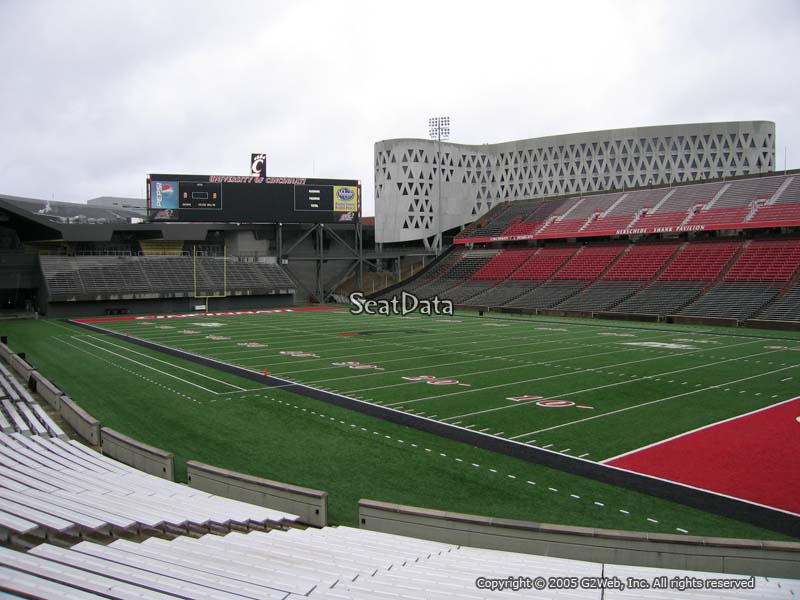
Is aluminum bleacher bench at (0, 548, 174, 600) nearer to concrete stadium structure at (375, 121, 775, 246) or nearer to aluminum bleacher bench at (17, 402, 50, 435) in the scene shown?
aluminum bleacher bench at (17, 402, 50, 435)

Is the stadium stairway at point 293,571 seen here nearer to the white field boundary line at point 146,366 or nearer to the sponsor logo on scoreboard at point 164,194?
the white field boundary line at point 146,366

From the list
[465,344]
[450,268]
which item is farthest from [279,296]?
[465,344]

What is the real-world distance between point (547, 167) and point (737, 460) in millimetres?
62432

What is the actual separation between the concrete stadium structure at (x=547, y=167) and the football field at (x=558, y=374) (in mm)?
30067

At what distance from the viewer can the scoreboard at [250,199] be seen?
54.8 m

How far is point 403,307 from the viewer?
158 ft

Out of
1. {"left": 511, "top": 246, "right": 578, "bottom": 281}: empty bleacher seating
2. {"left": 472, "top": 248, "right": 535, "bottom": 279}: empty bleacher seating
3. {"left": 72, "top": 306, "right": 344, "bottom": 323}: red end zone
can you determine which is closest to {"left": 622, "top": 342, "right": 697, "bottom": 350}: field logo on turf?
{"left": 511, "top": 246, "right": 578, "bottom": 281}: empty bleacher seating

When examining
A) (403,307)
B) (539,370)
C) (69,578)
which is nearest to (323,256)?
(403,307)

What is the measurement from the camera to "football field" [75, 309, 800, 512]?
44.9ft

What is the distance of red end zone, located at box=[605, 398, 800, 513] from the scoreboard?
159 ft

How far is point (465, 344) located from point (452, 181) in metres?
43.2

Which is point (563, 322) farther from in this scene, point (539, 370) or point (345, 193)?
point (345, 193)

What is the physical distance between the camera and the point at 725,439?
13.4 meters

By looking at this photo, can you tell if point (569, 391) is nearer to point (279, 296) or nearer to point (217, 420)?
point (217, 420)
